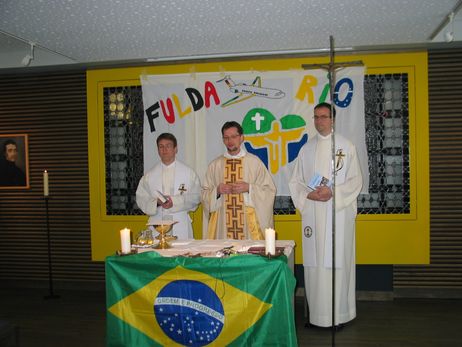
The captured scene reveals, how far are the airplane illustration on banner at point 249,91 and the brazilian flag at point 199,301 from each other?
2.97 metres

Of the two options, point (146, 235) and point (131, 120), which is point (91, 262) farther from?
point (146, 235)

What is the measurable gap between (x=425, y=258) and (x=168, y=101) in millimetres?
3985

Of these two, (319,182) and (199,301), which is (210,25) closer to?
(319,182)

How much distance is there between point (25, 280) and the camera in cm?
716

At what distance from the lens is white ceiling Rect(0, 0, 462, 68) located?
4031 millimetres

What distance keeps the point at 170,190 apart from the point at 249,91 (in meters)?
1.69

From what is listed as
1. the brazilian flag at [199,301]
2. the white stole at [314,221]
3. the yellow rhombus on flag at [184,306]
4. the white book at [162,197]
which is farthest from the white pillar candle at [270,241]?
the white book at [162,197]

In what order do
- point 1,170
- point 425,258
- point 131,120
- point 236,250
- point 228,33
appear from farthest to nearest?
point 1,170 → point 131,120 → point 425,258 → point 228,33 → point 236,250

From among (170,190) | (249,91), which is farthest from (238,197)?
(249,91)

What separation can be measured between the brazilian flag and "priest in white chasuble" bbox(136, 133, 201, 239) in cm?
173

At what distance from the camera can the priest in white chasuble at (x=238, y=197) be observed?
5457 mm

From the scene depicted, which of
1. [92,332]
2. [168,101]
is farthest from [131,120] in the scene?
[92,332]

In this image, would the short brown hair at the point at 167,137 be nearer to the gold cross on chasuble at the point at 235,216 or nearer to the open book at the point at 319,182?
the gold cross on chasuble at the point at 235,216

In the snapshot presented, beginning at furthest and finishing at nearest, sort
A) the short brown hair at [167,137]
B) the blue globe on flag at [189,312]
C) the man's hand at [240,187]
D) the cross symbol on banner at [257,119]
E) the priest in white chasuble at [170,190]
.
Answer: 1. the cross symbol on banner at [257,119]
2. the short brown hair at [167,137]
3. the priest in white chasuble at [170,190]
4. the man's hand at [240,187]
5. the blue globe on flag at [189,312]
